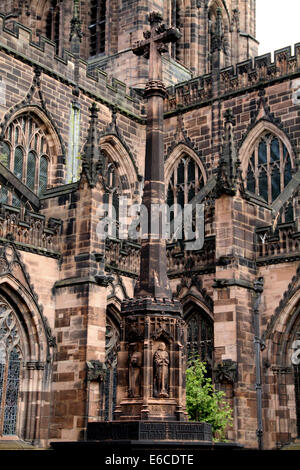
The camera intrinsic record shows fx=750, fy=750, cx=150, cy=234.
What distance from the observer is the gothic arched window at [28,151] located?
76.2 ft

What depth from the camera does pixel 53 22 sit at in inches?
1345

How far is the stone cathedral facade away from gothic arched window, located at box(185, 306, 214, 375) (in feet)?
0.13

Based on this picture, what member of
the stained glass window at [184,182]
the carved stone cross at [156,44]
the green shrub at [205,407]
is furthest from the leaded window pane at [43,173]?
the carved stone cross at [156,44]

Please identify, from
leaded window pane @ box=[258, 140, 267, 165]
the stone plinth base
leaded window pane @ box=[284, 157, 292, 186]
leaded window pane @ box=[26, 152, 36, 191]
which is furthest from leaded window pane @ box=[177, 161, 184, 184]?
the stone plinth base

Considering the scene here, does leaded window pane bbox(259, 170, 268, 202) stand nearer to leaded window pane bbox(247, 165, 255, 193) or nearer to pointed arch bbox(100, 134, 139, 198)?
leaded window pane bbox(247, 165, 255, 193)

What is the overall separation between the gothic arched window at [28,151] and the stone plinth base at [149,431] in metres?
13.3

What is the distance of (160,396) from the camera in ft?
37.4

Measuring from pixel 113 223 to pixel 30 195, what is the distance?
446 centimetres

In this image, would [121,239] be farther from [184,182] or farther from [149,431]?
[149,431]

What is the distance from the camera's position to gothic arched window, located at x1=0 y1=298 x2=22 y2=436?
699 inches

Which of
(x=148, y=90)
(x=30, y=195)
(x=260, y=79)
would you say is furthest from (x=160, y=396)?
(x=260, y=79)

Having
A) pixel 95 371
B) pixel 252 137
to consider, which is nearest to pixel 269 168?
pixel 252 137

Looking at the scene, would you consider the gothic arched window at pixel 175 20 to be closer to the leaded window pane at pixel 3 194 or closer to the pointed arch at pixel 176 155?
the pointed arch at pixel 176 155

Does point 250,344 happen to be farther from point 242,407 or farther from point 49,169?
point 49,169
